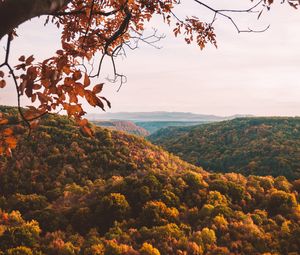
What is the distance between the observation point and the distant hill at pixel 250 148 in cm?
4372

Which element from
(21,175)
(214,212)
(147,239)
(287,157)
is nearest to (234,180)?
(214,212)

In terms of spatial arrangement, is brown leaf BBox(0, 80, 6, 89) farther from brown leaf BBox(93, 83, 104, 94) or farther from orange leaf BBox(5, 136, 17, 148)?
brown leaf BBox(93, 83, 104, 94)

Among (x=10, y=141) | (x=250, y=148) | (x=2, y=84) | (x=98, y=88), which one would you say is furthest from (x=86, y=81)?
(x=250, y=148)

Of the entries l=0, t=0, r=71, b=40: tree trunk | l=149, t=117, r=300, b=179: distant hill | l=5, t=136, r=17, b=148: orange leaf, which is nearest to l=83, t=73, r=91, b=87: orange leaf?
l=0, t=0, r=71, b=40: tree trunk

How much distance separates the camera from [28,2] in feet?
5.57

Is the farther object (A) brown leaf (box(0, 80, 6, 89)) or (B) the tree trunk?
(A) brown leaf (box(0, 80, 6, 89))

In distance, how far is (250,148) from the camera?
54562 millimetres

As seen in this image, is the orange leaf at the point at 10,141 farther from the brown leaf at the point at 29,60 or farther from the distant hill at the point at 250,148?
the distant hill at the point at 250,148

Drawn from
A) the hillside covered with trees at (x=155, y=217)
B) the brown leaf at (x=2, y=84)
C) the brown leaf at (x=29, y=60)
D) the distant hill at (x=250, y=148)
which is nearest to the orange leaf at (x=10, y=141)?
the brown leaf at (x=2, y=84)

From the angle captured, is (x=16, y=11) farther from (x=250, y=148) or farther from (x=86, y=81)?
(x=250, y=148)

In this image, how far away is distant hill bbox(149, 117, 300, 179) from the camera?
43.7 m

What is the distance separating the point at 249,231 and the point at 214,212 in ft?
5.64

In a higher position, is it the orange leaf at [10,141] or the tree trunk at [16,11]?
the tree trunk at [16,11]

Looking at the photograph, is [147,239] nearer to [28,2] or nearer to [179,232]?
[179,232]
